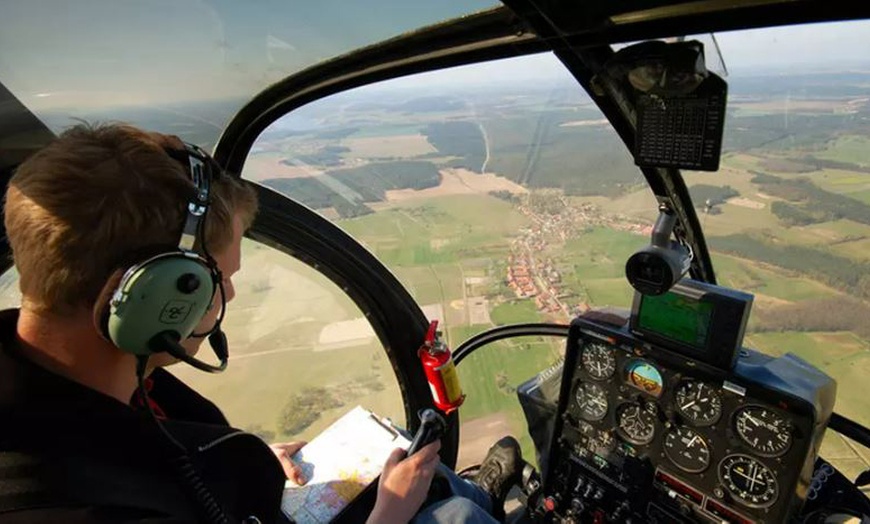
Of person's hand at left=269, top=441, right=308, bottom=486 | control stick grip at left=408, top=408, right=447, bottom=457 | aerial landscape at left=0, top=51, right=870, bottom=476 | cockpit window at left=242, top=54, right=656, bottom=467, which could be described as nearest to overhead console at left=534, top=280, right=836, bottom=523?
aerial landscape at left=0, top=51, right=870, bottom=476

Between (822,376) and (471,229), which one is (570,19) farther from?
(471,229)

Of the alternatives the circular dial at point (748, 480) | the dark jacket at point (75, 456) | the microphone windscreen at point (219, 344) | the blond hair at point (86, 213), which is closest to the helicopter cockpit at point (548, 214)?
the circular dial at point (748, 480)

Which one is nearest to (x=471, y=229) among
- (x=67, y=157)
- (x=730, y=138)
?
(x=730, y=138)

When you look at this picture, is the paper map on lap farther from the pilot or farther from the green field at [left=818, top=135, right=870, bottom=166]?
the green field at [left=818, top=135, right=870, bottom=166]

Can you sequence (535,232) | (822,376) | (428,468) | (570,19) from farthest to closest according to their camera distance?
(535,232)
(428,468)
(822,376)
(570,19)

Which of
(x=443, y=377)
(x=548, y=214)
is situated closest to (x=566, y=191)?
(x=548, y=214)

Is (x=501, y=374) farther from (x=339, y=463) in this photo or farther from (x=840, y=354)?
(x=840, y=354)

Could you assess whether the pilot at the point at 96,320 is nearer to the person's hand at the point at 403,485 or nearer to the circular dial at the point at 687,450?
the person's hand at the point at 403,485
